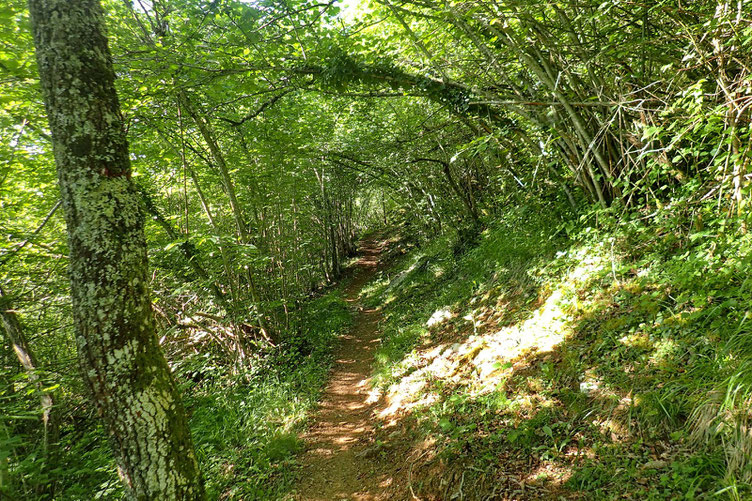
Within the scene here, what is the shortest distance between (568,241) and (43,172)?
9.08 metres

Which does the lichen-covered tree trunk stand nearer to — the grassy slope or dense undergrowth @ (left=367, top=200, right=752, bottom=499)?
the grassy slope

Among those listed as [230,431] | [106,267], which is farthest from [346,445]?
[106,267]

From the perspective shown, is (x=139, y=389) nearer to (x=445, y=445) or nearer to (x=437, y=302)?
(x=445, y=445)

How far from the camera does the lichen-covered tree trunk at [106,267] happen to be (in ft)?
6.87

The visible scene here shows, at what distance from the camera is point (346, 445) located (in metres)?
4.86

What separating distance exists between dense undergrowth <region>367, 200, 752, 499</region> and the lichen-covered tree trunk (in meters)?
2.62

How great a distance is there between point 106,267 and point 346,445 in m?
4.07

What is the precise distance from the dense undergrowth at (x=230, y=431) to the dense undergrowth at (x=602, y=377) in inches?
71.9

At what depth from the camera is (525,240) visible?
22.2ft

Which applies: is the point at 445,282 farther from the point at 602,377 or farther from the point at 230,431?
the point at 230,431

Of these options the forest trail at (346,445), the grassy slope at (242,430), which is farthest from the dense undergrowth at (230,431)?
the forest trail at (346,445)

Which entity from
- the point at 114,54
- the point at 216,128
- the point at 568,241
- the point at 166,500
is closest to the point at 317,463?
the point at 166,500

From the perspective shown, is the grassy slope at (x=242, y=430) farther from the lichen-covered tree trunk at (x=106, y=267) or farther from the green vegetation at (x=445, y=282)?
the lichen-covered tree trunk at (x=106, y=267)

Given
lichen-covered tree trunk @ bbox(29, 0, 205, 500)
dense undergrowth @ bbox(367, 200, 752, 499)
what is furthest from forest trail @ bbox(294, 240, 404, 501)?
lichen-covered tree trunk @ bbox(29, 0, 205, 500)
